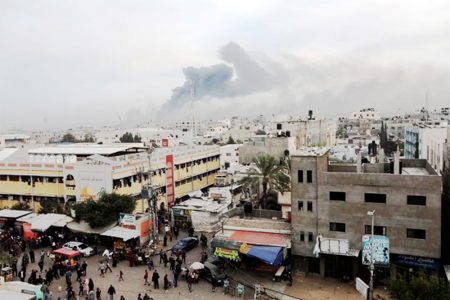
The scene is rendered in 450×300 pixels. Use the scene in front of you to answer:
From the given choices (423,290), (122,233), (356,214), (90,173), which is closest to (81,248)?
(122,233)

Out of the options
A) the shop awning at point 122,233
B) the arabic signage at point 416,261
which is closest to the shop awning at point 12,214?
the shop awning at point 122,233

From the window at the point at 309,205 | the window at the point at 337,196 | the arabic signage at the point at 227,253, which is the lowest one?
the arabic signage at the point at 227,253

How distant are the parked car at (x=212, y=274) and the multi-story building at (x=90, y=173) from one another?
13.2 metres

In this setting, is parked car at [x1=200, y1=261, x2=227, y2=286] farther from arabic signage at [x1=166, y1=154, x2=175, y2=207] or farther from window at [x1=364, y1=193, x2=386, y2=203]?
arabic signage at [x1=166, y1=154, x2=175, y2=207]

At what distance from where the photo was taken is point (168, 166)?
53.3 meters

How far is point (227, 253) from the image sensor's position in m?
29.2

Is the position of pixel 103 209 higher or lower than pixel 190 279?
higher

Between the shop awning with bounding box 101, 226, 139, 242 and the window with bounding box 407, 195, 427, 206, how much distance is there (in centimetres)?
2150

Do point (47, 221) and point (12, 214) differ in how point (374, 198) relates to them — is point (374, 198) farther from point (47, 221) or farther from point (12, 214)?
point (12, 214)

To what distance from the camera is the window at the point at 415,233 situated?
26156 mm

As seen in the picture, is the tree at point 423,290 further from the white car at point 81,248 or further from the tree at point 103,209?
the tree at point 103,209

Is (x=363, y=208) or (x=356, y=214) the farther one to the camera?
(x=356, y=214)

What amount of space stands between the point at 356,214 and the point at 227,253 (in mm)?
9280

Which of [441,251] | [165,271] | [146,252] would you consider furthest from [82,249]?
[441,251]
